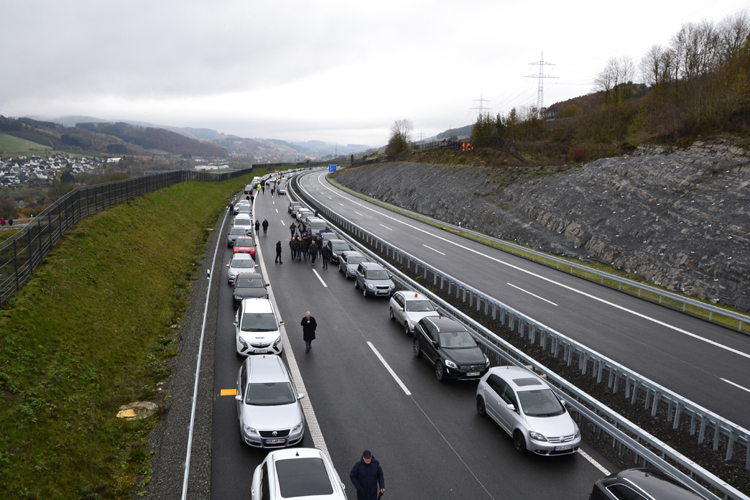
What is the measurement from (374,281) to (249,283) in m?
6.04

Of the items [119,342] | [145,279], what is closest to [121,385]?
[119,342]

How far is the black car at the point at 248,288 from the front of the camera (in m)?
19.5

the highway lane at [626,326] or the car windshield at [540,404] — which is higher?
the car windshield at [540,404]

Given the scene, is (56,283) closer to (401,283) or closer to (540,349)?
(401,283)

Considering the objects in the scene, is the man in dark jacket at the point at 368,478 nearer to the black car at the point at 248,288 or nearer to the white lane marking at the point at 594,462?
the white lane marking at the point at 594,462

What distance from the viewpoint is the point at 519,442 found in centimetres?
1047

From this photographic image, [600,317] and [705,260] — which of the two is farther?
[705,260]

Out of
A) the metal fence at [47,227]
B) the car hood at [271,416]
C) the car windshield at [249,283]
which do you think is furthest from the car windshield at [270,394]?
the car windshield at [249,283]

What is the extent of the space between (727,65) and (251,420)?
49.6 meters

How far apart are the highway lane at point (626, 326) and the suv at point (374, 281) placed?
475cm

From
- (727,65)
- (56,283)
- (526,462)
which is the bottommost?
(526,462)

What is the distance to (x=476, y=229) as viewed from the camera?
45.1 meters

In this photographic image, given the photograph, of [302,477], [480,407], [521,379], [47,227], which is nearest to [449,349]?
[480,407]

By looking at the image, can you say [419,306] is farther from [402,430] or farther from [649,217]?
[649,217]
